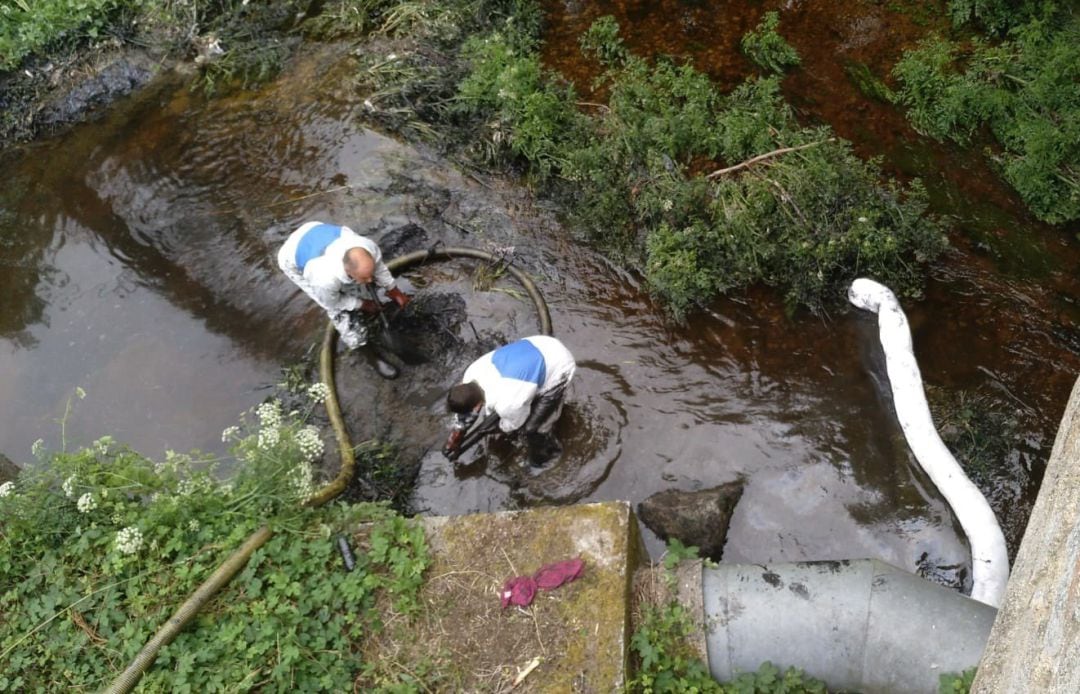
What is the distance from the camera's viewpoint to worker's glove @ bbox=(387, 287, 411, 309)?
673 centimetres

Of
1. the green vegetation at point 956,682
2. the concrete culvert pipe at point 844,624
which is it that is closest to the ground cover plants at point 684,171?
the concrete culvert pipe at point 844,624

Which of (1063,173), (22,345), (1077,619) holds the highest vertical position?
(1063,173)

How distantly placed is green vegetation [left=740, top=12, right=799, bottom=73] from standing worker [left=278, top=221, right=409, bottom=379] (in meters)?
4.80

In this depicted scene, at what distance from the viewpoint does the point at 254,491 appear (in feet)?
16.8

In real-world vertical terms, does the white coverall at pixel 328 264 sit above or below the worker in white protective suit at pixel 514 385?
above

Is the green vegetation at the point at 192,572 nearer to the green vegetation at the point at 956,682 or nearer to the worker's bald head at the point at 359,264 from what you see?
the worker's bald head at the point at 359,264

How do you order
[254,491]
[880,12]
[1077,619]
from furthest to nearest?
[880,12] → [254,491] → [1077,619]

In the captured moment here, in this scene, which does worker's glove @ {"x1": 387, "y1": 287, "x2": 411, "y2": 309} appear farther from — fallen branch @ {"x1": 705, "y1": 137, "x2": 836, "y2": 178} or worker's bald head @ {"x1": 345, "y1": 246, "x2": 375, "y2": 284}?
fallen branch @ {"x1": 705, "y1": 137, "x2": 836, "y2": 178}

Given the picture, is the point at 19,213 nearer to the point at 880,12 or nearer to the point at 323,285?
the point at 323,285

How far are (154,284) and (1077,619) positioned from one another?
8.27 meters

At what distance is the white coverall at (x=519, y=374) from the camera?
17.9 feet

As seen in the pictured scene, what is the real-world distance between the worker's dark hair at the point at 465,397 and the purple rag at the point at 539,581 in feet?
4.23

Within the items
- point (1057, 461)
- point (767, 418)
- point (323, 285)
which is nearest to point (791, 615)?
point (1057, 461)

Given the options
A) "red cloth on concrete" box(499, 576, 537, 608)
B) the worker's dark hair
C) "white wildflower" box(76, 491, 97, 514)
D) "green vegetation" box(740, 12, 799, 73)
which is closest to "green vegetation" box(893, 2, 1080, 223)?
"green vegetation" box(740, 12, 799, 73)
